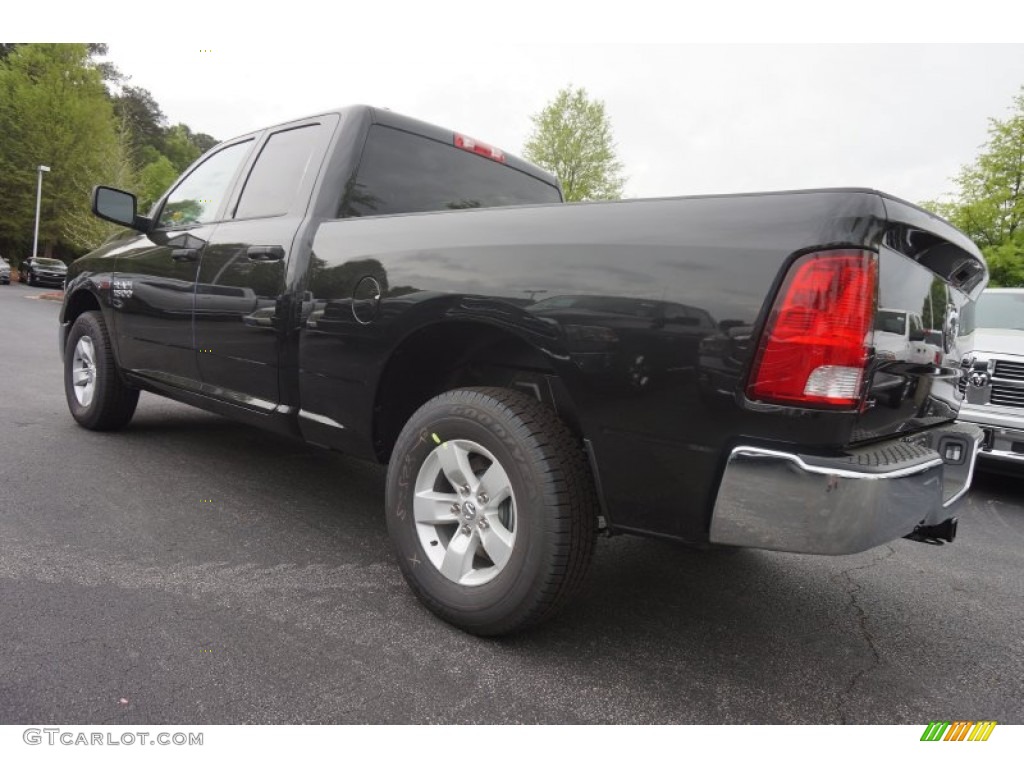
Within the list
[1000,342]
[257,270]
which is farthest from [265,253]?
[1000,342]

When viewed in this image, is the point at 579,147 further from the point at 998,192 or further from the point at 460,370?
the point at 460,370

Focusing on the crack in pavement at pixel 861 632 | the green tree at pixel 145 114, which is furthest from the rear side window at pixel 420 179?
the green tree at pixel 145 114

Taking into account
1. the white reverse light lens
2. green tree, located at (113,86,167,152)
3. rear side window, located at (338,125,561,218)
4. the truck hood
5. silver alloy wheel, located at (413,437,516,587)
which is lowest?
silver alloy wheel, located at (413,437,516,587)

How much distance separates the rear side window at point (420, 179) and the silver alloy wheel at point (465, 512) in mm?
1278

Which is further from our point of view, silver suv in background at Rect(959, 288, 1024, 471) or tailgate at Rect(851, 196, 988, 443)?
silver suv in background at Rect(959, 288, 1024, 471)

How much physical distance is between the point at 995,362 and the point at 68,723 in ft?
19.0

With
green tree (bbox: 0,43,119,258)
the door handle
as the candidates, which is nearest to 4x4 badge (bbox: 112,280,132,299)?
the door handle

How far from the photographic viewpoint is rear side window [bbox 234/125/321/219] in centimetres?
310

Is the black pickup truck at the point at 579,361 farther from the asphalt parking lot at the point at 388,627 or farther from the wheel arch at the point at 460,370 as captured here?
the asphalt parking lot at the point at 388,627

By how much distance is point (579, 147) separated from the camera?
2350 cm

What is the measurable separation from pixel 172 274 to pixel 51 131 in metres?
40.8

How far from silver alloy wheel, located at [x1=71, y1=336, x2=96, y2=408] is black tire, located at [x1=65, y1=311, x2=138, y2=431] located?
16 mm

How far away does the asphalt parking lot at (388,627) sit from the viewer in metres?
1.82

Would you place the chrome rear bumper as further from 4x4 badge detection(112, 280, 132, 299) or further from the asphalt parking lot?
4x4 badge detection(112, 280, 132, 299)
